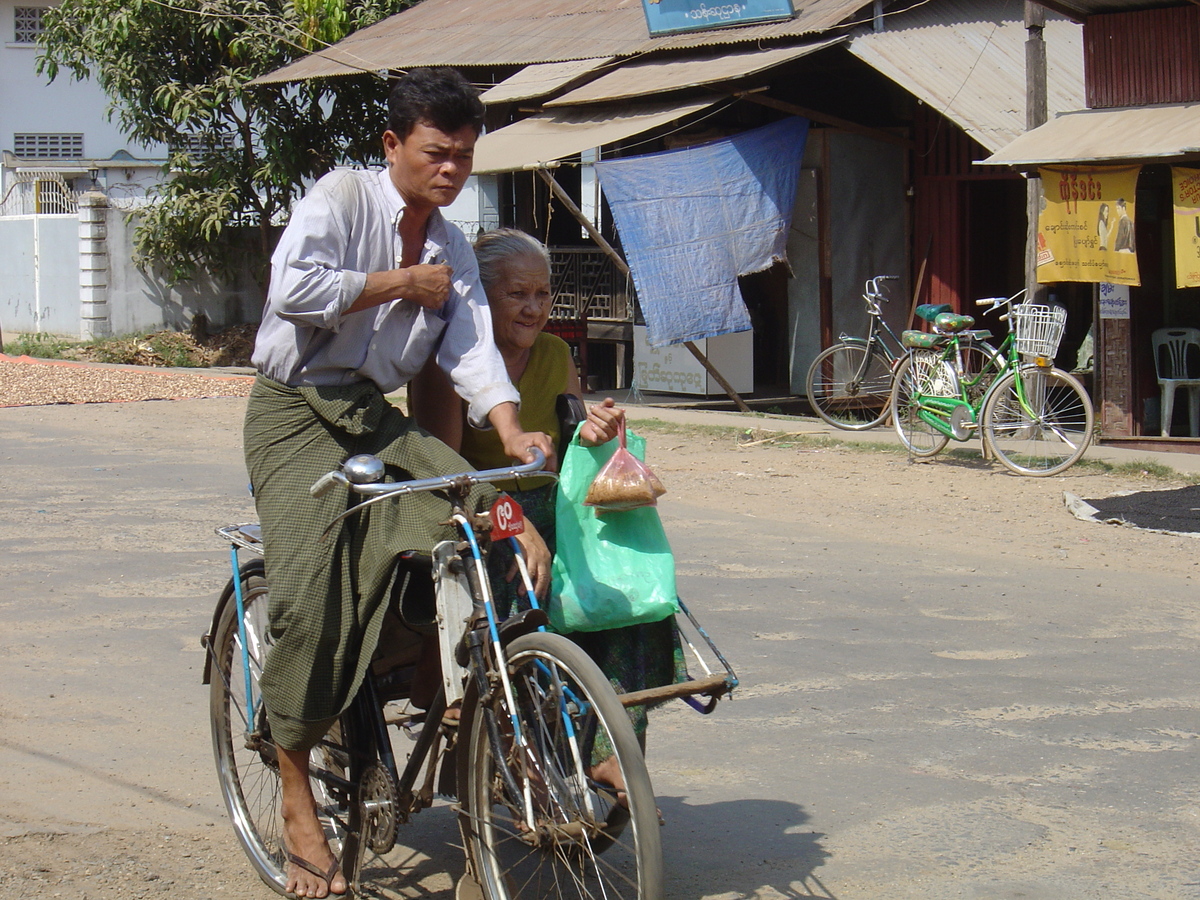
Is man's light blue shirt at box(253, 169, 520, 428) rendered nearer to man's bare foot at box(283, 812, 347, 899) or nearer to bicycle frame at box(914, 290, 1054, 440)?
man's bare foot at box(283, 812, 347, 899)

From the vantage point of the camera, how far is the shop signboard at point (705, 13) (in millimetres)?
13335

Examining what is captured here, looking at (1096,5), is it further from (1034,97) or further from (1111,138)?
(1111,138)

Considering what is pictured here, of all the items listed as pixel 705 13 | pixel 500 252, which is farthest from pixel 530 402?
pixel 705 13

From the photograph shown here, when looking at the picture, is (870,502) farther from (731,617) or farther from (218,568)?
(218,568)

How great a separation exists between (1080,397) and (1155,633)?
13.6 feet

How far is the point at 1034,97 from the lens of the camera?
11.2m

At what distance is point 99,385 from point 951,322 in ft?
33.1

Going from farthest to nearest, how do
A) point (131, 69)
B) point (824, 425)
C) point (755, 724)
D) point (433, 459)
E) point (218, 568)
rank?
point (131, 69)
point (824, 425)
point (218, 568)
point (755, 724)
point (433, 459)

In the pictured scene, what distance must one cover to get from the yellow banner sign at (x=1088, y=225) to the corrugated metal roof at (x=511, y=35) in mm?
2872

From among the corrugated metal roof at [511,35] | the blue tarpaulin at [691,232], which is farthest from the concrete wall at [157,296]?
the blue tarpaulin at [691,232]

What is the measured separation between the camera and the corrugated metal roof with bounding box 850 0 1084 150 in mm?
11484

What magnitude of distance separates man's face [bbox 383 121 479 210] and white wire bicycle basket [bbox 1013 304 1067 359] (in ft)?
24.5

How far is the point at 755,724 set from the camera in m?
4.71

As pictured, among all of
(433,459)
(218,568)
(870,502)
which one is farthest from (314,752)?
(870,502)
